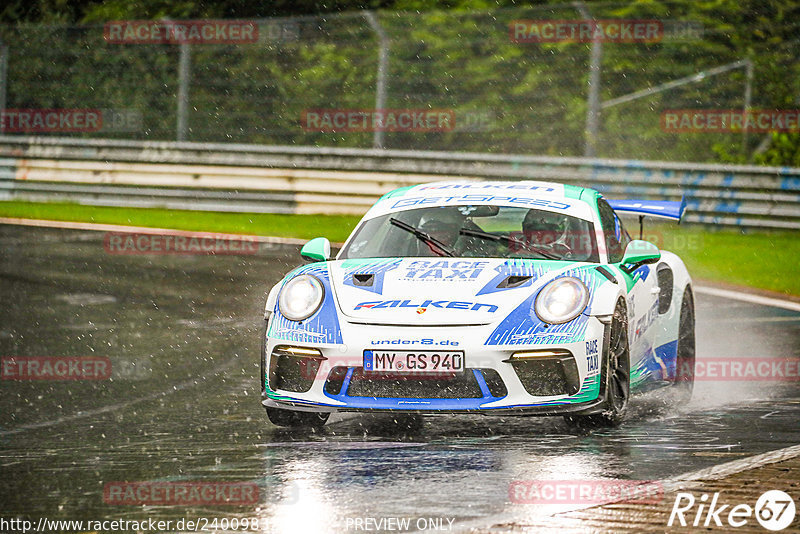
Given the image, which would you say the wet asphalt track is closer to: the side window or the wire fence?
the side window

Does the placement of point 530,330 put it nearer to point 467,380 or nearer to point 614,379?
point 467,380

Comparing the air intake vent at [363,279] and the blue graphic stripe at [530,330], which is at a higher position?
the air intake vent at [363,279]

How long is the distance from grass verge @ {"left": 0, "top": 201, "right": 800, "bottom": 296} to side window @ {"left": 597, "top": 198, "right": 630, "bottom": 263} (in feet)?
17.6

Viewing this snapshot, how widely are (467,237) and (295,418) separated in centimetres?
153

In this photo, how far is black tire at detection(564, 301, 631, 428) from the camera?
707cm

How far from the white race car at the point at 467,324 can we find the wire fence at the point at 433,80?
13536 mm

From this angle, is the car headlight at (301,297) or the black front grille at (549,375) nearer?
the black front grille at (549,375)

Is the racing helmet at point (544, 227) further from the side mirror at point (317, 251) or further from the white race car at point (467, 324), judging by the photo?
the side mirror at point (317, 251)

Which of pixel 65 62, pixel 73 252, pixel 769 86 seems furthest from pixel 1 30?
pixel 769 86

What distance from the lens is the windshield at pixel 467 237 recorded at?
26.1ft

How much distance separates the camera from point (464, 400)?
22.4 feet

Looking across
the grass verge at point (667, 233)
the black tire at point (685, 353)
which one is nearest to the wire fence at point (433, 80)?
the grass verge at point (667, 233)

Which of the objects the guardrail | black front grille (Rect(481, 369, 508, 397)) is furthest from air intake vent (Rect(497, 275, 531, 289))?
the guardrail

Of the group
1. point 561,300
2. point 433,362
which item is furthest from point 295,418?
point 561,300
